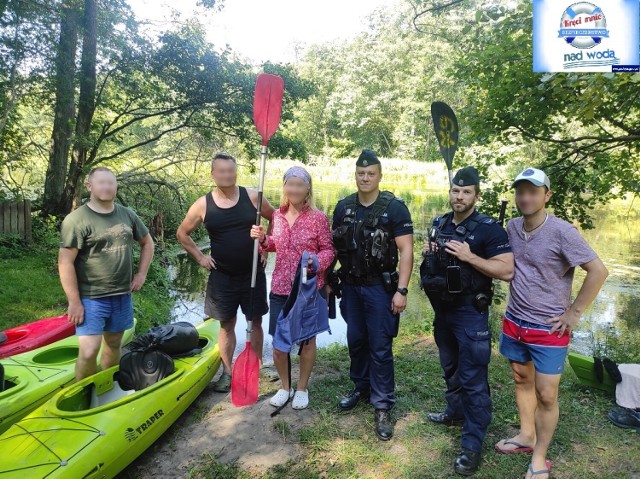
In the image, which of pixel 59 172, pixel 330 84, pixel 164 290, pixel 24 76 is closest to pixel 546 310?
pixel 164 290

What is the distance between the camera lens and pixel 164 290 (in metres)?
7.13

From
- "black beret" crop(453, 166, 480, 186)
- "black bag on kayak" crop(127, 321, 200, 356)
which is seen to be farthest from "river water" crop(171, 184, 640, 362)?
"black beret" crop(453, 166, 480, 186)

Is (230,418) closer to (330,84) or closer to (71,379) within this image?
(71,379)

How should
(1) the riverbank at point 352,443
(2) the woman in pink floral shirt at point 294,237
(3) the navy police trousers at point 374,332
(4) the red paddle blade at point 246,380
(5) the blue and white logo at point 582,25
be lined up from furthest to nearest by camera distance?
(5) the blue and white logo at point 582,25 → (4) the red paddle blade at point 246,380 → (2) the woman in pink floral shirt at point 294,237 → (3) the navy police trousers at point 374,332 → (1) the riverbank at point 352,443

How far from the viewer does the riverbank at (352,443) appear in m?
2.47

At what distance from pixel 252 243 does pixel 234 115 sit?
17.5ft

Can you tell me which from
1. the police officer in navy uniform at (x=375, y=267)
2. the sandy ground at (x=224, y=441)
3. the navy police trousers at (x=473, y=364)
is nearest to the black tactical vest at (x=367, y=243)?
the police officer in navy uniform at (x=375, y=267)

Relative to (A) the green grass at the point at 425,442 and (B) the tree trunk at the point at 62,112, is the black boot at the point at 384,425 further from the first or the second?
(B) the tree trunk at the point at 62,112

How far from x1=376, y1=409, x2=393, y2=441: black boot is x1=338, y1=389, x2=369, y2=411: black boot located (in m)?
0.28

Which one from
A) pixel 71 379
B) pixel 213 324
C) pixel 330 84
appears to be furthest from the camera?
pixel 330 84

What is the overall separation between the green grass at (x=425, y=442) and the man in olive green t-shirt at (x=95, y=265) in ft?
3.66

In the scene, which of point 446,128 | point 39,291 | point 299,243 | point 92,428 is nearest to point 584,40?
point 446,128

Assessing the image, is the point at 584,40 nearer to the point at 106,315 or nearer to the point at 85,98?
the point at 106,315

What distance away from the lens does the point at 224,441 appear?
2.78m
